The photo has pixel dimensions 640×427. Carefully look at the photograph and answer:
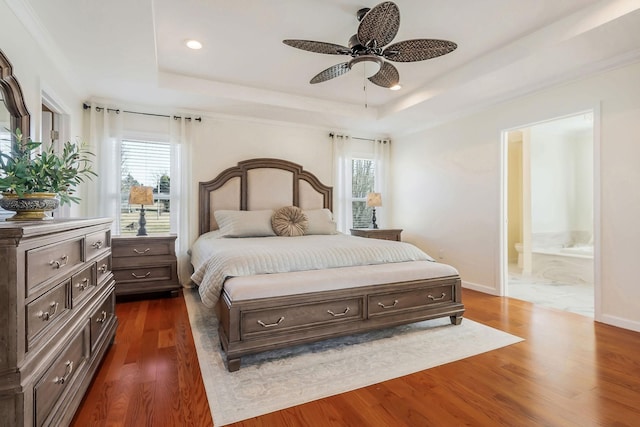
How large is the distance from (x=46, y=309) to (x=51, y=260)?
197mm

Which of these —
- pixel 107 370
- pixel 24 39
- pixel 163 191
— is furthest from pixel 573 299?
pixel 24 39

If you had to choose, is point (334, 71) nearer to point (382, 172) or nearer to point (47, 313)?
point (47, 313)

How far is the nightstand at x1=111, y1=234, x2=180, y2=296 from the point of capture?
3555mm

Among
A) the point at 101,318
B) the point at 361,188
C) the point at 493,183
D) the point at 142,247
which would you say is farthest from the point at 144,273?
the point at 493,183

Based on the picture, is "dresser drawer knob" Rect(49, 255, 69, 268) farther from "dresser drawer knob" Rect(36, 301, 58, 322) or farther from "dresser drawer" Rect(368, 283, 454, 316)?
"dresser drawer" Rect(368, 283, 454, 316)

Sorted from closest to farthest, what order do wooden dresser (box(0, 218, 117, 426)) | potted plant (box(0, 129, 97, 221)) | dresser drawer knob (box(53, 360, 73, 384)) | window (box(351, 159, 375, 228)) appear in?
wooden dresser (box(0, 218, 117, 426)) → dresser drawer knob (box(53, 360, 73, 384)) → potted plant (box(0, 129, 97, 221)) → window (box(351, 159, 375, 228))

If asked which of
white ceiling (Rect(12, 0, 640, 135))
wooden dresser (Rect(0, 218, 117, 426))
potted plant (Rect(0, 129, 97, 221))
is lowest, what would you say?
wooden dresser (Rect(0, 218, 117, 426))

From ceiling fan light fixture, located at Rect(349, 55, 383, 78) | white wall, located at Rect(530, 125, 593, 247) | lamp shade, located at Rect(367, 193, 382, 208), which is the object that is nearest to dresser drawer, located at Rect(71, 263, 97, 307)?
ceiling fan light fixture, located at Rect(349, 55, 383, 78)

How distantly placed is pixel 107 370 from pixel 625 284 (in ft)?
13.8

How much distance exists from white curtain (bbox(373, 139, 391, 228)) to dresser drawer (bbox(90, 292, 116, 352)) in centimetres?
433

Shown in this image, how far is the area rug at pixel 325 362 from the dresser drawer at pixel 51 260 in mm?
1011

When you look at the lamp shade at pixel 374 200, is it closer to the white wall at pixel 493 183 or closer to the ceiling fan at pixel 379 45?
the white wall at pixel 493 183

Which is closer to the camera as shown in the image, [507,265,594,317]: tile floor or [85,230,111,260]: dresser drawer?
[85,230,111,260]: dresser drawer

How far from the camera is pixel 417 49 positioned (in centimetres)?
243
